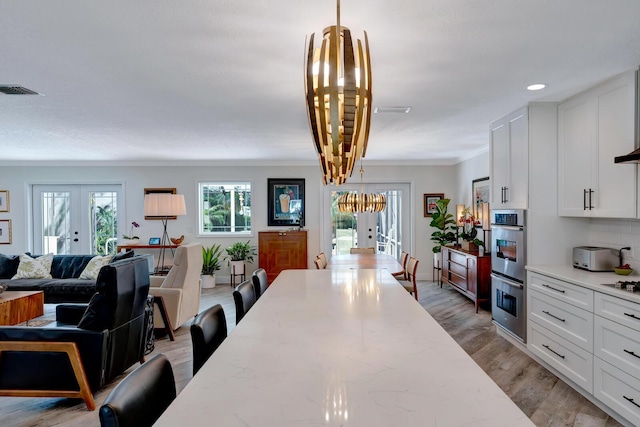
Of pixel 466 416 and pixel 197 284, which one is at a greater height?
pixel 466 416

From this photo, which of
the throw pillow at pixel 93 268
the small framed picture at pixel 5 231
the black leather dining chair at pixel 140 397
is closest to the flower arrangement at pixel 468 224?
the black leather dining chair at pixel 140 397

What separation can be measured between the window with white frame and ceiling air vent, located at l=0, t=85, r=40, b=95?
14.2 ft

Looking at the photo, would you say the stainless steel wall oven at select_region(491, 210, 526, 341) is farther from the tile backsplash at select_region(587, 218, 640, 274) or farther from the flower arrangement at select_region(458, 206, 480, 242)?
the flower arrangement at select_region(458, 206, 480, 242)

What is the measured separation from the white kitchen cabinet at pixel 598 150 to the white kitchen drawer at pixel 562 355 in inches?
41.3

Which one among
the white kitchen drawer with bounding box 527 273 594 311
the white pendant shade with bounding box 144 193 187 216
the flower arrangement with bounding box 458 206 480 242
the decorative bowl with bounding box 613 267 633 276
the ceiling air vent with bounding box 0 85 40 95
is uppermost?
the ceiling air vent with bounding box 0 85 40 95

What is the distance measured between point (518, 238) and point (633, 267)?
2.84 feet

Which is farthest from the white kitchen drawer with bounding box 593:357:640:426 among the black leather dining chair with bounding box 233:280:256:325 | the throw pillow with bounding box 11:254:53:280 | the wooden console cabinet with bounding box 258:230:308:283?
the throw pillow with bounding box 11:254:53:280

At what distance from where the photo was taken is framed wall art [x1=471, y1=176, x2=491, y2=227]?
18.6 ft

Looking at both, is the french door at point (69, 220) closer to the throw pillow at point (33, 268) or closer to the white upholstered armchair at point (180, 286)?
the throw pillow at point (33, 268)

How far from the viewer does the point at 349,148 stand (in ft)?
3.73

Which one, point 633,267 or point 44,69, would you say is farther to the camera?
point 633,267

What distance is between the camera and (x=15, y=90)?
9.52 ft

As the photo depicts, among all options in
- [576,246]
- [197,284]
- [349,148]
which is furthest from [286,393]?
[197,284]

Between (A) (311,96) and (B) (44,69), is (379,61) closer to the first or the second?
(A) (311,96)
